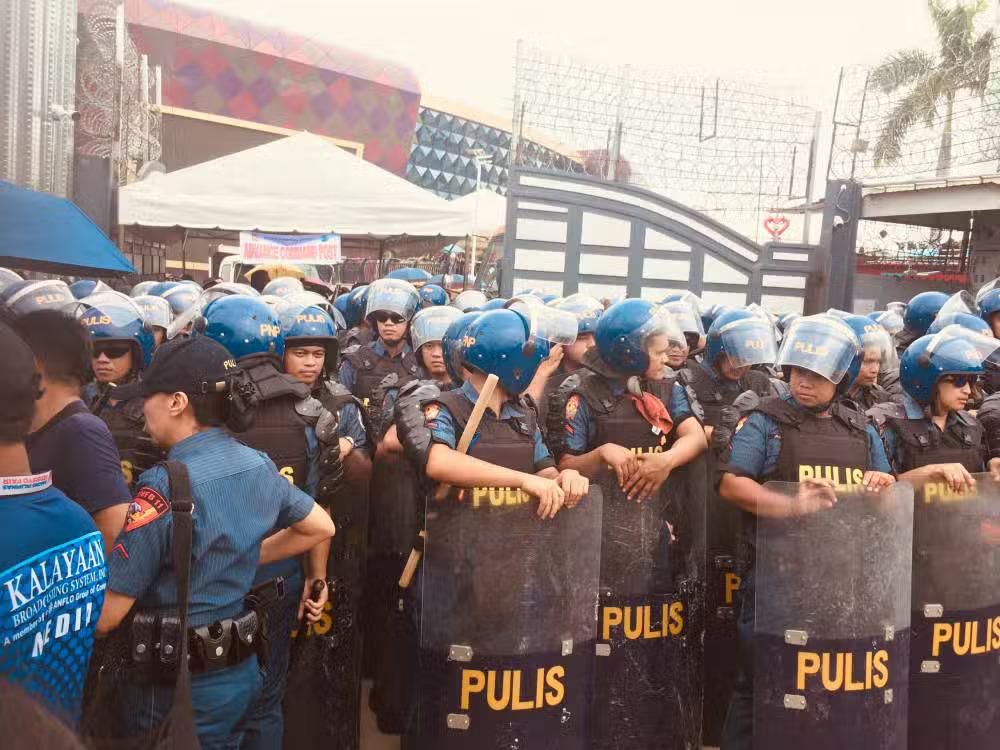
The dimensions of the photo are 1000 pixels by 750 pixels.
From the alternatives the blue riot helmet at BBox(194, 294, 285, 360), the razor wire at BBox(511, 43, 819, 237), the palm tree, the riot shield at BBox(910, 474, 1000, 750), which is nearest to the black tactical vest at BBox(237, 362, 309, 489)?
the blue riot helmet at BBox(194, 294, 285, 360)

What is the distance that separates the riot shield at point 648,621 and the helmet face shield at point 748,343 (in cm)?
195

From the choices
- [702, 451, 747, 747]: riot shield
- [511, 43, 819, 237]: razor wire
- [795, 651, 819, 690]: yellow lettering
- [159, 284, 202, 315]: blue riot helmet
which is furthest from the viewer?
[511, 43, 819, 237]: razor wire

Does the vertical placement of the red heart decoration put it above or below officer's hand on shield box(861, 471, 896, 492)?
above

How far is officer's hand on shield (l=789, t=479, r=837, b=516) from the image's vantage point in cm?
331

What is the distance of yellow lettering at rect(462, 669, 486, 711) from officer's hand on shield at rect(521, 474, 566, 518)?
56 centimetres

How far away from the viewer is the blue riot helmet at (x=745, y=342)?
18.3ft

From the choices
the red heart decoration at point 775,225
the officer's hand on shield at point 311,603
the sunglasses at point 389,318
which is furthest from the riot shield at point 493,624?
the red heart decoration at point 775,225

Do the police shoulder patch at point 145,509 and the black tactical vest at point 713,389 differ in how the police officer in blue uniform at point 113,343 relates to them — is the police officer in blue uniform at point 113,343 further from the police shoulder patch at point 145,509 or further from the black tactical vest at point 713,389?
the black tactical vest at point 713,389

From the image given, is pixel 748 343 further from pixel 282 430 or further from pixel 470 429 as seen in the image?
pixel 282 430

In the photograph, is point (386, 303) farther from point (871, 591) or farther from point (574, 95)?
point (574, 95)

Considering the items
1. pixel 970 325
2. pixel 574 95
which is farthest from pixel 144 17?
pixel 970 325

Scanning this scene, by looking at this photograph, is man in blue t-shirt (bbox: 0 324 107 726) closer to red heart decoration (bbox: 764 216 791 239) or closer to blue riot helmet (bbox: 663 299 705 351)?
blue riot helmet (bbox: 663 299 705 351)

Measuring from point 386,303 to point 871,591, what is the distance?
4338 mm

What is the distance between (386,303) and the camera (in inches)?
269
